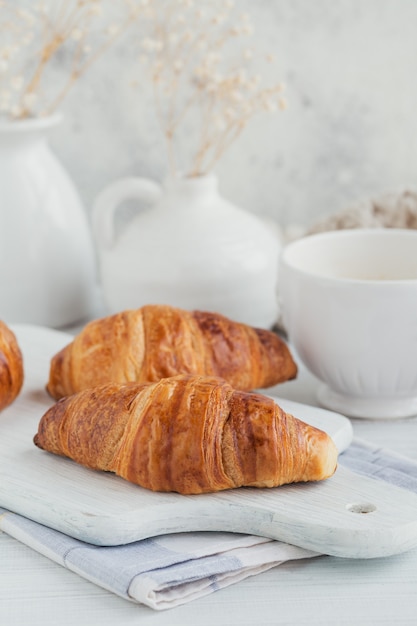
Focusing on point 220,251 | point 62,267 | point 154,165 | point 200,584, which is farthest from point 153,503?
point 154,165

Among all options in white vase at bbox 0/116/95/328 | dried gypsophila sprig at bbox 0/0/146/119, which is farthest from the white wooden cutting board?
dried gypsophila sprig at bbox 0/0/146/119

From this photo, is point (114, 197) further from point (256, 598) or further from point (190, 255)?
point (256, 598)

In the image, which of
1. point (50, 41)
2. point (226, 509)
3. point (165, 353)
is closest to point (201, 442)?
point (226, 509)

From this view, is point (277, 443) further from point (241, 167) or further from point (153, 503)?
point (241, 167)

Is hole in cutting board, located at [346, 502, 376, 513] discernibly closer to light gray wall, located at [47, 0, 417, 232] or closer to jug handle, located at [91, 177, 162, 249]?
jug handle, located at [91, 177, 162, 249]

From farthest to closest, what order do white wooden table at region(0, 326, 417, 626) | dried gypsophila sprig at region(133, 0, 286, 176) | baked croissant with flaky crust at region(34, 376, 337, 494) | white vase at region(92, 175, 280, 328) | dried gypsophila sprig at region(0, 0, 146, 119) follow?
dried gypsophila sprig at region(0, 0, 146, 119) → dried gypsophila sprig at region(133, 0, 286, 176) → white vase at region(92, 175, 280, 328) → baked croissant with flaky crust at region(34, 376, 337, 494) → white wooden table at region(0, 326, 417, 626)

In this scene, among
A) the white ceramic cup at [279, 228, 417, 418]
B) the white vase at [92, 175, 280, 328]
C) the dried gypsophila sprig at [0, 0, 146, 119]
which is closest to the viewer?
the white ceramic cup at [279, 228, 417, 418]
